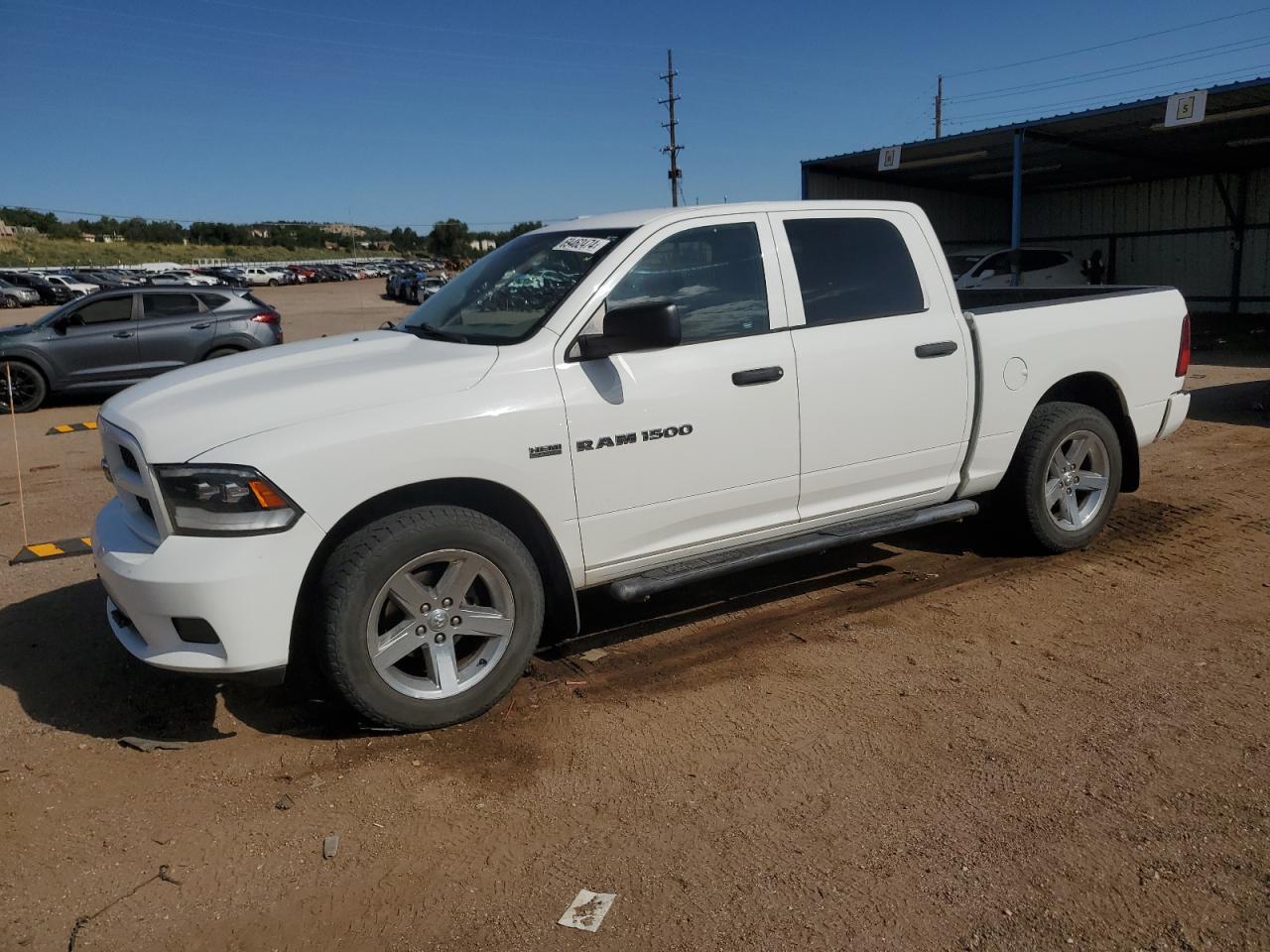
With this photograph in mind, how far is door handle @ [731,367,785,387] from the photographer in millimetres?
4316

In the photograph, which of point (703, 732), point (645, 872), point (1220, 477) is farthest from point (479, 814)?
point (1220, 477)

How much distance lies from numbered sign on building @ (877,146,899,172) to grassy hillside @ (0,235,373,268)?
7181 cm

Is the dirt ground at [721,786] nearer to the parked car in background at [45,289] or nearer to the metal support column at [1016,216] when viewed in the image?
the metal support column at [1016,216]

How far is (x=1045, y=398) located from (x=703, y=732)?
311 centimetres

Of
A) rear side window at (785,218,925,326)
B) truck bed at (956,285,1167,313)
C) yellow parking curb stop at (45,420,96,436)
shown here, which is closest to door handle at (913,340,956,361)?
rear side window at (785,218,925,326)

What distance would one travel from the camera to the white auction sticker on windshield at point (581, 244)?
4342 millimetres

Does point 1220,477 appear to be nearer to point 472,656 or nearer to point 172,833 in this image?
point 472,656

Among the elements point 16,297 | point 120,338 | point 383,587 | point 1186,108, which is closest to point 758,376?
point 383,587

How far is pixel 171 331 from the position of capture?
46.0ft

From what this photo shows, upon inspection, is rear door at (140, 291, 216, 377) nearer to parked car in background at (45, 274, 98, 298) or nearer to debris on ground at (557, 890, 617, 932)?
debris on ground at (557, 890, 617, 932)

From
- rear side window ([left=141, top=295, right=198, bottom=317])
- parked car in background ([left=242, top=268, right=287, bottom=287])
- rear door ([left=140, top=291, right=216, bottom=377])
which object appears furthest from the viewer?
parked car in background ([left=242, top=268, right=287, bottom=287])

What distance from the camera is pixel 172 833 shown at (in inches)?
128

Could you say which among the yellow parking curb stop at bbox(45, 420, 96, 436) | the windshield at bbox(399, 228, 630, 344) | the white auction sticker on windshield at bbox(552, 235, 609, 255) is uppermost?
the white auction sticker on windshield at bbox(552, 235, 609, 255)

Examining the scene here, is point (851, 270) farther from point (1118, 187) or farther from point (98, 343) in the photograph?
point (1118, 187)
